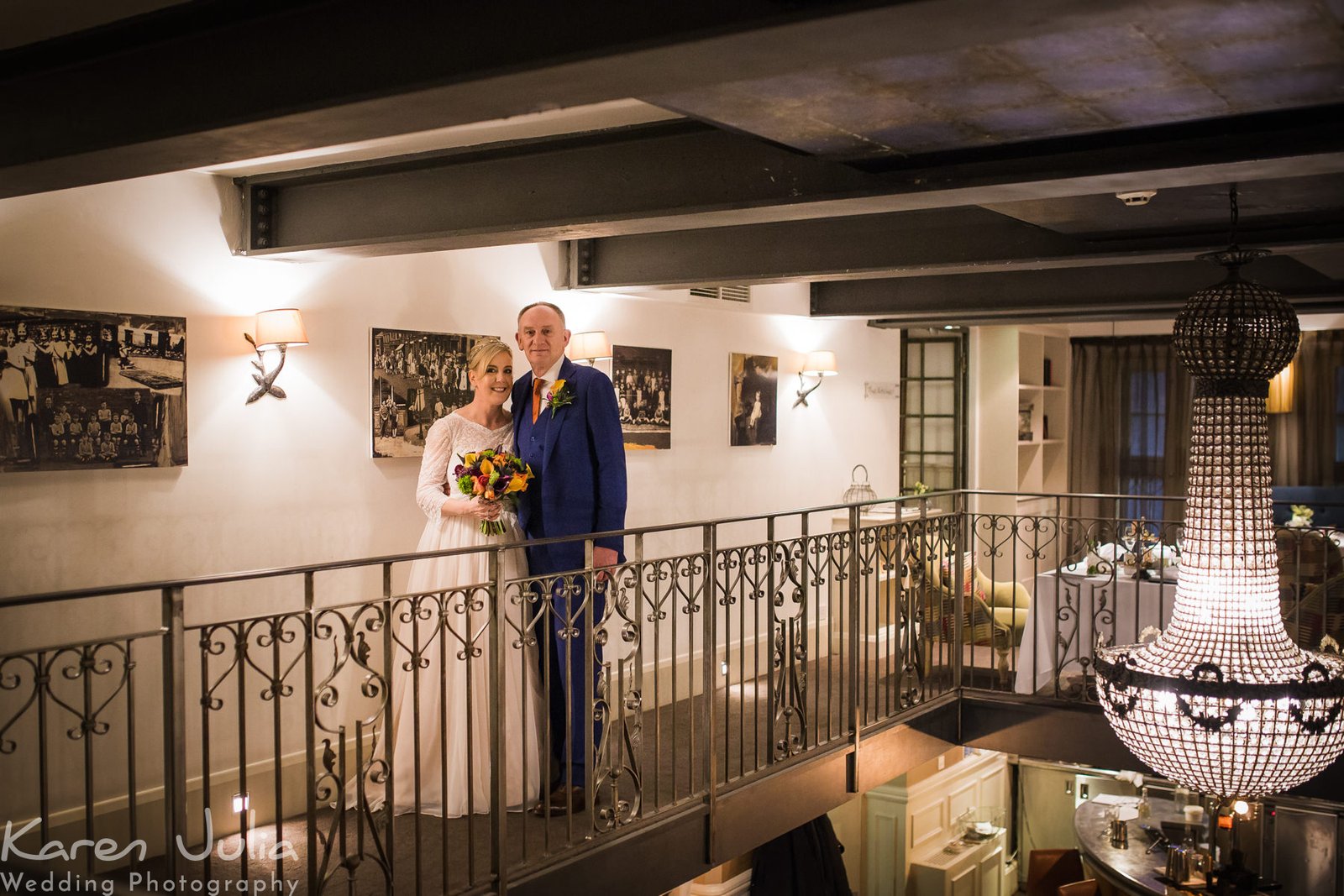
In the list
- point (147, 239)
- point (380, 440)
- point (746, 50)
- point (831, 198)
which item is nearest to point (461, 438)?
point (380, 440)

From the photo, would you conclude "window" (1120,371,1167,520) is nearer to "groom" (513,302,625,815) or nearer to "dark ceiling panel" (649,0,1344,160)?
"groom" (513,302,625,815)

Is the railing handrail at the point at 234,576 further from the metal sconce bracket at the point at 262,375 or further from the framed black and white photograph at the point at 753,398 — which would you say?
the framed black and white photograph at the point at 753,398

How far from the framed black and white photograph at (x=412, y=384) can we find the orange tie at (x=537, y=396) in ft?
3.94

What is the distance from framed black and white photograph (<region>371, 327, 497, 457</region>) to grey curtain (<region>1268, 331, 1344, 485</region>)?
8.62 meters

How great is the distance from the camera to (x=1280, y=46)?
231cm

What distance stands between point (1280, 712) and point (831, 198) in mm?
2063

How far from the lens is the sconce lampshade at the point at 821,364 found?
841 cm

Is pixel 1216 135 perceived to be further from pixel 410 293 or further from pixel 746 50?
pixel 410 293

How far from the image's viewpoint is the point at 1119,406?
1219cm

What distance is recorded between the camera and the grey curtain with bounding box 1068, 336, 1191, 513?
11867 mm

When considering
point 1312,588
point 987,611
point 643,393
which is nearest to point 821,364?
point 643,393

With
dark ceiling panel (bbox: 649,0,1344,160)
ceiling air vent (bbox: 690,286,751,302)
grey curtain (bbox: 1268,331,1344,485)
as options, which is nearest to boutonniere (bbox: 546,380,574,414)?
dark ceiling panel (bbox: 649,0,1344,160)

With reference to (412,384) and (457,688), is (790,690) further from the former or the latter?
(412,384)

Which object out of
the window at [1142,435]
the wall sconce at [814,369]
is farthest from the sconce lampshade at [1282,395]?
the wall sconce at [814,369]
